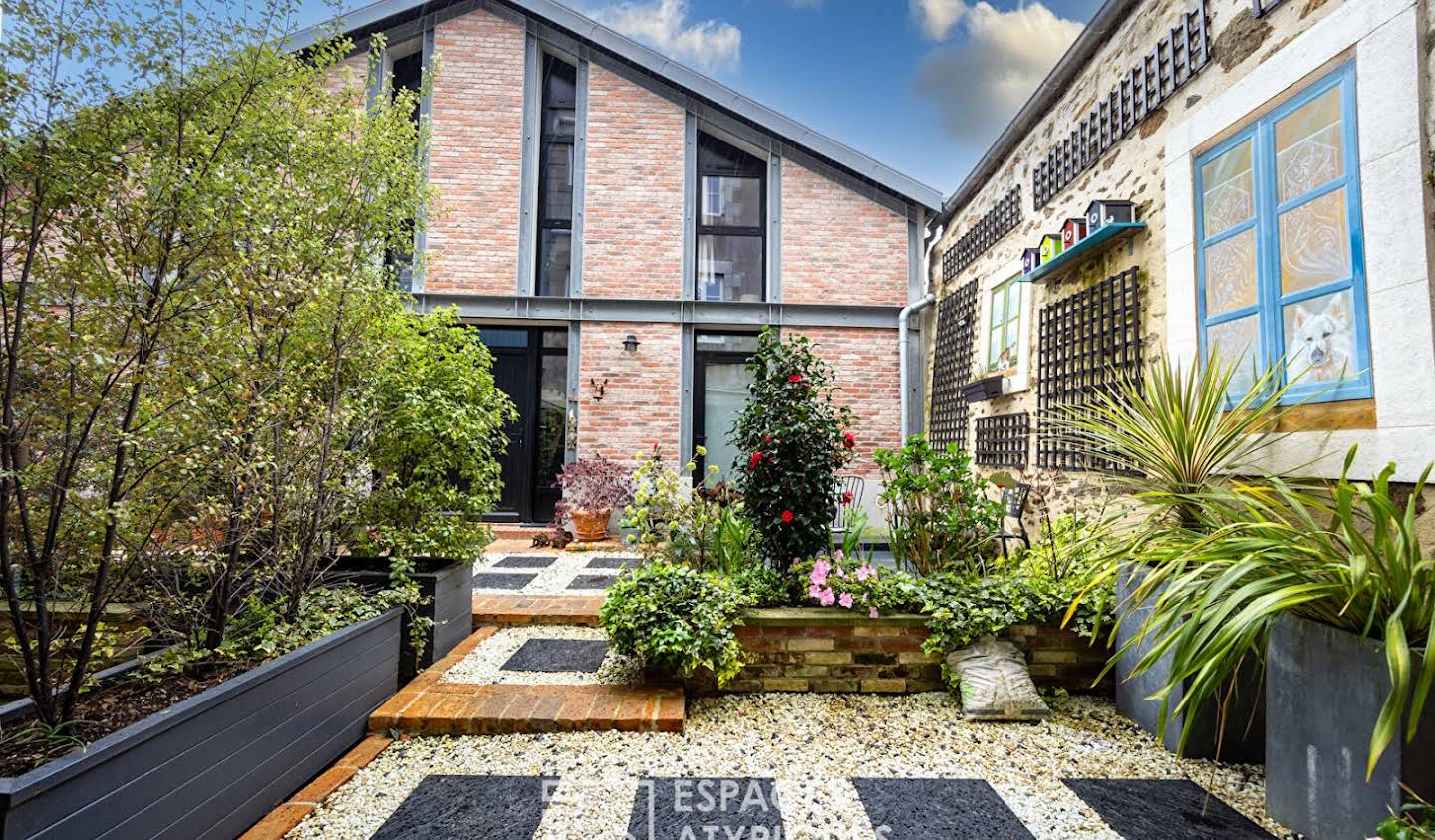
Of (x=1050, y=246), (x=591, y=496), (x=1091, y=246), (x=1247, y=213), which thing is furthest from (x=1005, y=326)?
(x=591, y=496)

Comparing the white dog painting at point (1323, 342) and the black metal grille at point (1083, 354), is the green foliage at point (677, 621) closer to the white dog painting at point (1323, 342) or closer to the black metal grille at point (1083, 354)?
the black metal grille at point (1083, 354)

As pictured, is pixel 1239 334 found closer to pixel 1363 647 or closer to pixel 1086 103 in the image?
pixel 1363 647

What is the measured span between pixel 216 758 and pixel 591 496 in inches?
170

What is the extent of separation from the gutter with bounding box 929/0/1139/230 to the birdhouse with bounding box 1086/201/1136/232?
1.21m

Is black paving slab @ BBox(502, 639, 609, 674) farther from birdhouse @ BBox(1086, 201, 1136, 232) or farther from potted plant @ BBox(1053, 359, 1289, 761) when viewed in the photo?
birdhouse @ BBox(1086, 201, 1136, 232)

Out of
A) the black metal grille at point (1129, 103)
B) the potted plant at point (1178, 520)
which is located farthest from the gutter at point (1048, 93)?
the potted plant at point (1178, 520)

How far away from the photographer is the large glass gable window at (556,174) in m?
6.86

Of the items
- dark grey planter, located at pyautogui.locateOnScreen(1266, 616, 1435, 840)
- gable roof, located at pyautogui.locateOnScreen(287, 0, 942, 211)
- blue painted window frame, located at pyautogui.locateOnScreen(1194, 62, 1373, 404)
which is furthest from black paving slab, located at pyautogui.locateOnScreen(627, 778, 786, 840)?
gable roof, located at pyautogui.locateOnScreen(287, 0, 942, 211)

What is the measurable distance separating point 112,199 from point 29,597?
3.79ft

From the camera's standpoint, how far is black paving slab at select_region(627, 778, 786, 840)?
1.71 metres

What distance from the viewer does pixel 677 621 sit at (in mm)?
2543

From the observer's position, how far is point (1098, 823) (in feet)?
5.78

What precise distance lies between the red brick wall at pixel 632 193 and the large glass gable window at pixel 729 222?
0.35 metres

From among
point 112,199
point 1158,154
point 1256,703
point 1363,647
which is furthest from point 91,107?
point 1158,154
